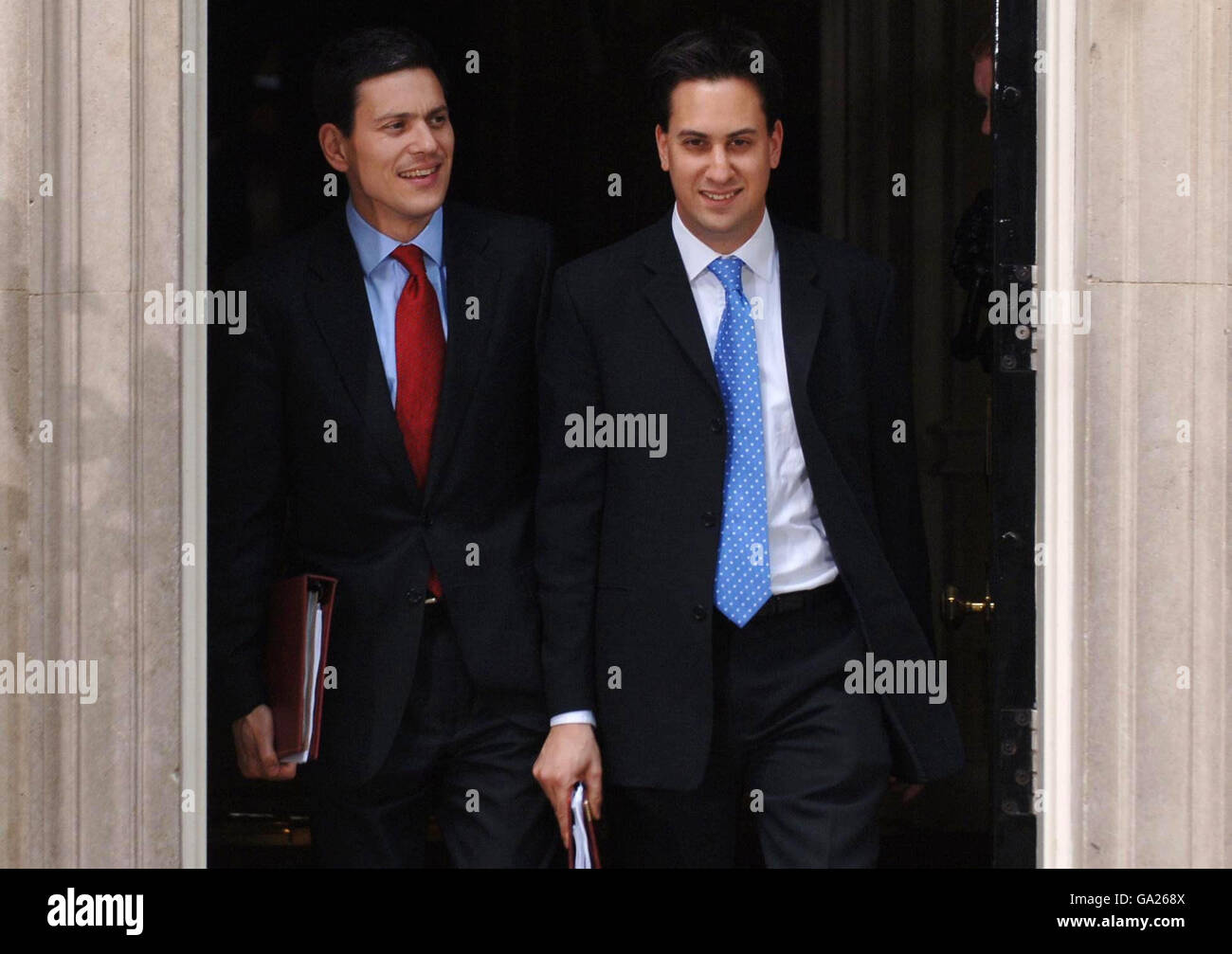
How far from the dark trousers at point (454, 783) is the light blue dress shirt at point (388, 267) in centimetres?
83

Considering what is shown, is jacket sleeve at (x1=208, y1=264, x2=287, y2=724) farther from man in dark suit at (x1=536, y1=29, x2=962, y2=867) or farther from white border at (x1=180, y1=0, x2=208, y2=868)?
man in dark suit at (x1=536, y1=29, x2=962, y2=867)

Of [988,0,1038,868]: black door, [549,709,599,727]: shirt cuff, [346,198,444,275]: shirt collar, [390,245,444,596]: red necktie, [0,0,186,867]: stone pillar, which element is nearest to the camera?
[0,0,186,867]: stone pillar

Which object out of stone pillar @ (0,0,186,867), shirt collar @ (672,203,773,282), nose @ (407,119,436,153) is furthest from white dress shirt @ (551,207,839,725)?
stone pillar @ (0,0,186,867)

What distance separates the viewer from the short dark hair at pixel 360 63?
16.4 feet

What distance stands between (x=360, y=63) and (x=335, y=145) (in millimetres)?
237

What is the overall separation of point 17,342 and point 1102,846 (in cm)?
304

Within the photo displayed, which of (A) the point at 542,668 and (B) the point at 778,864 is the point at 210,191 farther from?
(B) the point at 778,864

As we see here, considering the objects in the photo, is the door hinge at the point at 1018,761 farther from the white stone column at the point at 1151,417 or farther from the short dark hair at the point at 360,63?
the short dark hair at the point at 360,63

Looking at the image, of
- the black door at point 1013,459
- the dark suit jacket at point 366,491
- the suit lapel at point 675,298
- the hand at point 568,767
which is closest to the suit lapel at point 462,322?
the dark suit jacket at point 366,491

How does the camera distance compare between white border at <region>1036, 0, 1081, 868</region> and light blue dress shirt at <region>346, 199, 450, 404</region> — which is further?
light blue dress shirt at <region>346, 199, 450, 404</region>

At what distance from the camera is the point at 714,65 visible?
4.82m

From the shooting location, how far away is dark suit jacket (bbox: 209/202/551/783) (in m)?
4.82

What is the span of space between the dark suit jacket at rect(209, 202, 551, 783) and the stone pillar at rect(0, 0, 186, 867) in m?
0.28

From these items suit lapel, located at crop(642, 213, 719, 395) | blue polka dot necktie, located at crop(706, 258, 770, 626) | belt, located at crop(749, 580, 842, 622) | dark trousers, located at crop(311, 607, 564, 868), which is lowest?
dark trousers, located at crop(311, 607, 564, 868)
